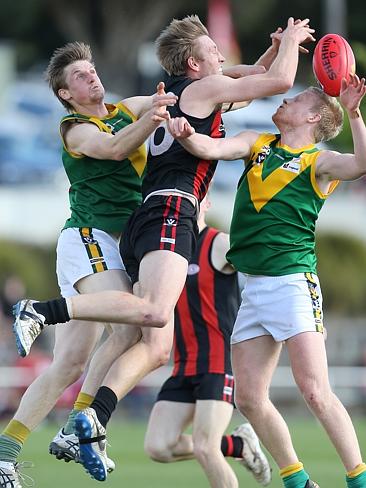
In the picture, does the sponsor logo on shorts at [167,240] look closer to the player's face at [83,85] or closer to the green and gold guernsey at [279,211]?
the green and gold guernsey at [279,211]

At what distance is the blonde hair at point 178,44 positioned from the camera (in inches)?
321

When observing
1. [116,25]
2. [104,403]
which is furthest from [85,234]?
[116,25]

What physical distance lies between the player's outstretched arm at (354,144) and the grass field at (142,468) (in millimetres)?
3059

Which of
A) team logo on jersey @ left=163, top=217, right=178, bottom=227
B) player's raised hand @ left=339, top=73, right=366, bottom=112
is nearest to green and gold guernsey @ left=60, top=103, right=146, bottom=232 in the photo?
team logo on jersey @ left=163, top=217, right=178, bottom=227

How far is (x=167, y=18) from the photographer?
1555 inches

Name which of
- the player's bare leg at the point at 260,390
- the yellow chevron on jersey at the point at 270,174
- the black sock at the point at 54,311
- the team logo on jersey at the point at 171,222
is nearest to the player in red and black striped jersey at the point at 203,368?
the player's bare leg at the point at 260,390

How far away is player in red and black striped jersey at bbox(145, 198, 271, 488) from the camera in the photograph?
9.30 metres

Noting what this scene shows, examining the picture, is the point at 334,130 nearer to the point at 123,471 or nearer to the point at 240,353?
the point at 240,353

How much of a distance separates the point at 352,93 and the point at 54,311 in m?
2.18

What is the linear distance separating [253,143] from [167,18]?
32.0m

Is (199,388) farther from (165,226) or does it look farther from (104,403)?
(165,226)

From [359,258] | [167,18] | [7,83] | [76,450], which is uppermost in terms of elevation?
[167,18]

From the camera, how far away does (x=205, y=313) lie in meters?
9.59

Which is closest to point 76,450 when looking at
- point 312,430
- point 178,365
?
point 178,365
